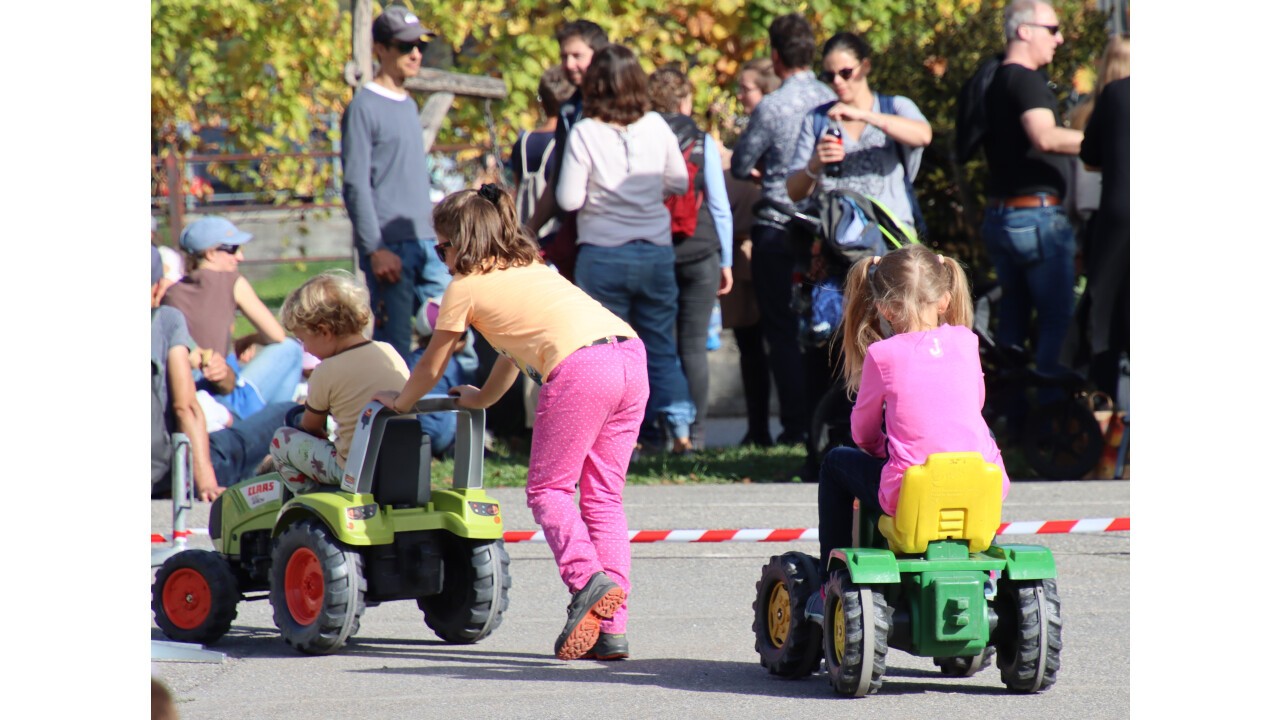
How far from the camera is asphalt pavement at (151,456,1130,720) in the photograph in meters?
4.41

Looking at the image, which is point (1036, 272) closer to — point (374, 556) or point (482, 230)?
point (482, 230)

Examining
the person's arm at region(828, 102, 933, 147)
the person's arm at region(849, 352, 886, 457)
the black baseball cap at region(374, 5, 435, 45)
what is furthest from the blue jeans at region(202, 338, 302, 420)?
the person's arm at region(849, 352, 886, 457)

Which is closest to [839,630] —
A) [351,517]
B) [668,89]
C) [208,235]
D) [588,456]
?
[588,456]

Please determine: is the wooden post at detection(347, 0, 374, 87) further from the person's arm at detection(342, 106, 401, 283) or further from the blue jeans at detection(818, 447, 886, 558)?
the blue jeans at detection(818, 447, 886, 558)

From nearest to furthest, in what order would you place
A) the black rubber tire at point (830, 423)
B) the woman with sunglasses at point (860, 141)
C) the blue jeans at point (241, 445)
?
the black rubber tire at point (830, 423) → the woman with sunglasses at point (860, 141) → the blue jeans at point (241, 445)

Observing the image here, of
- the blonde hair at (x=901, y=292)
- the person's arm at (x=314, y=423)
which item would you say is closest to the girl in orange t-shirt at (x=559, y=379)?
the person's arm at (x=314, y=423)

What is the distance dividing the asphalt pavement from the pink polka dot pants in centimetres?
31

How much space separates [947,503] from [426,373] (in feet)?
5.13

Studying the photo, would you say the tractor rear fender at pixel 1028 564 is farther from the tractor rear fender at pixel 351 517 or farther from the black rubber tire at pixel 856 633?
the tractor rear fender at pixel 351 517

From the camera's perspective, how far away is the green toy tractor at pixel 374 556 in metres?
5.09

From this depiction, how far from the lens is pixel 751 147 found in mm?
8633

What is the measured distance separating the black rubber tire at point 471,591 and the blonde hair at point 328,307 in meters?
0.79

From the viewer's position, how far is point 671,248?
27.9ft
